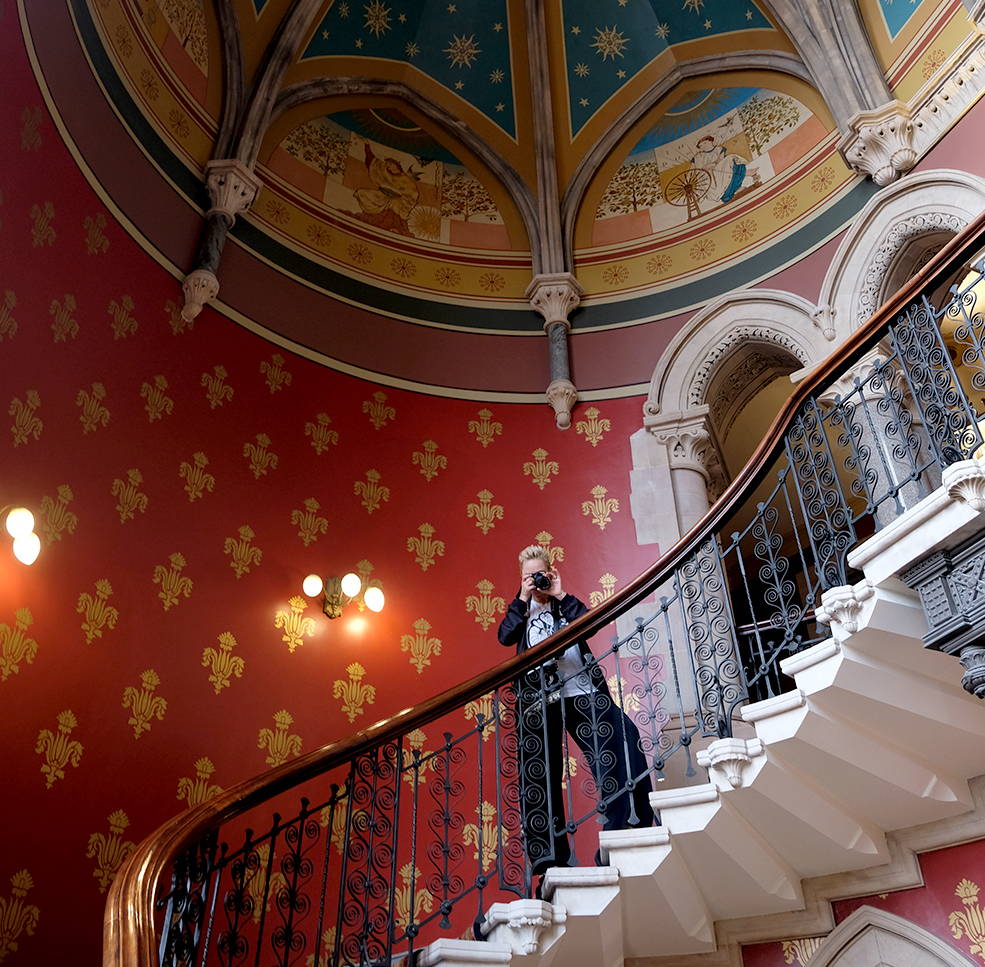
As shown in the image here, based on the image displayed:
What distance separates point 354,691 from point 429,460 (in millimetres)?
2066

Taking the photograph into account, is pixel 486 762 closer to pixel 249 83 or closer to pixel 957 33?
pixel 249 83

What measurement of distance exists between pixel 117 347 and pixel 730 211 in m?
5.47

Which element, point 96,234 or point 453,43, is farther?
point 453,43

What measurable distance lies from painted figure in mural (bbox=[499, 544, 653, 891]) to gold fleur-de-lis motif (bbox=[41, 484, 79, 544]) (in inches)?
99.7

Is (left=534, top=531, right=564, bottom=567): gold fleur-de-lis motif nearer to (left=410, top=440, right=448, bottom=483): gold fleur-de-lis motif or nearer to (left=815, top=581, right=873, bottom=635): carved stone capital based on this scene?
(left=410, top=440, right=448, bottom=483): gold fleur-de-lis motif

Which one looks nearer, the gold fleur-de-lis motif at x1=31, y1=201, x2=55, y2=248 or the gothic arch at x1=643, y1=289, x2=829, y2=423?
the gold fleur-de-lis motif at x1=31, y1=201, x2=55, y2=248

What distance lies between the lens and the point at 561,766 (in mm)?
4707

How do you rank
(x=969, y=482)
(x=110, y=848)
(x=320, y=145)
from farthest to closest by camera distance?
(x=320, y=145) < (x=110, y=848) < (x=969, y=482)

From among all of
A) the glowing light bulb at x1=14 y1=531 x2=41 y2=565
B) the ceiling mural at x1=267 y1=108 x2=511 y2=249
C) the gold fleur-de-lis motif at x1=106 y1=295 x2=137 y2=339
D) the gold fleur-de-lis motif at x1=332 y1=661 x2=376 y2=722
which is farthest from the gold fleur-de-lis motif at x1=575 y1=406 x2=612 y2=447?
the glowing light bulb at x1=14 y1=531 x2=41 y2=565

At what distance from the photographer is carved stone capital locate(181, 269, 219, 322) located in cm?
699

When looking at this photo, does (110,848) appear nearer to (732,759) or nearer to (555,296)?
(732,759)

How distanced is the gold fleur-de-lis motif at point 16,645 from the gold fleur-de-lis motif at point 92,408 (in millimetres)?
1262

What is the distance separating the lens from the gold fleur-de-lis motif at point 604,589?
750 cm

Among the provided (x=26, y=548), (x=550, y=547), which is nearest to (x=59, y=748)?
(x=26, y=548)
